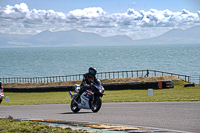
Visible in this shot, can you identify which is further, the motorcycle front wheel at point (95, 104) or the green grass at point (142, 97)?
the green grass at point (142, 97)

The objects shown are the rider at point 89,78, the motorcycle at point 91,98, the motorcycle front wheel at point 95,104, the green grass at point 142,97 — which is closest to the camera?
the motorcycle at point 91,98

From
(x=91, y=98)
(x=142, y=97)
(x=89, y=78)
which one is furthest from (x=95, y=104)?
(x=142, y=97)

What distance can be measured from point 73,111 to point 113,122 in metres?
4.39

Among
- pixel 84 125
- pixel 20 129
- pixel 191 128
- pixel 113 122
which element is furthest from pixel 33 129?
pixel 191 128

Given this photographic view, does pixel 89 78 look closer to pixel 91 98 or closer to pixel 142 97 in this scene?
pixel 91 98

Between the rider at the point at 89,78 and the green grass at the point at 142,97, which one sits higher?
the rider at the point at 89,78

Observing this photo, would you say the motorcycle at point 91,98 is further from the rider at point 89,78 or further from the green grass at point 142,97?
the green grass at point 142,97

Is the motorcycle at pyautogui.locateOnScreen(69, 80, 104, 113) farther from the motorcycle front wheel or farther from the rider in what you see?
the rider

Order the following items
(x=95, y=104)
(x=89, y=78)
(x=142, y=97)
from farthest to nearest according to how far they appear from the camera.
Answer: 1. (x=142, y=97)
2. (x=95, y=104)
3. (x=89, y=78)

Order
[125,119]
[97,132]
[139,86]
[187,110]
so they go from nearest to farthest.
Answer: [97,132]
[125,119]
[187,110]
[139,86]

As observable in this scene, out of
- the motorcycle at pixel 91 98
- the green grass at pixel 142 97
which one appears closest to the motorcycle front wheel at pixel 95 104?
the motorcycle at pixel 91 98

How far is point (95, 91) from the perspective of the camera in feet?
43.1

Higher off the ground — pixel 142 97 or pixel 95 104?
pixel 95 104

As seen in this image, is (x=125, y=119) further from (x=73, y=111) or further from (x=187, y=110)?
(x=73, y=111)
